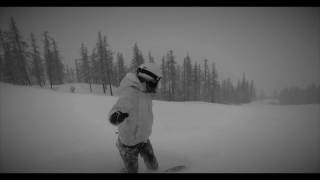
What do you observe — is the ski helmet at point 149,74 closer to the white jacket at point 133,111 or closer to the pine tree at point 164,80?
the white jacket at point 133,111

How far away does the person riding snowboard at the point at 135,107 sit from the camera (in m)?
3.25

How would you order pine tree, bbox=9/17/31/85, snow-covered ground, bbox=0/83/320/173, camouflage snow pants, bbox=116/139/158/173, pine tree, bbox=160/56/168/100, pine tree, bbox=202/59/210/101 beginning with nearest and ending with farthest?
camouflage snow pants, bbox=116/139/158/173 → snow-covered ground, bbox=0/83/320/173 → pine tree, bbox=9/17/31/85 → pine tree, bbox=160/56/168/100 → pine tree, bbox=202/59/210/101

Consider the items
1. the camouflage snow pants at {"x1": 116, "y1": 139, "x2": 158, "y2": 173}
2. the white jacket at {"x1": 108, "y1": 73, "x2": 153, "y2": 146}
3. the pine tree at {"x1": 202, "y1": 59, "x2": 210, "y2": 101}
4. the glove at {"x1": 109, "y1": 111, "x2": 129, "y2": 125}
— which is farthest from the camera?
the pine tree at {"x1": 202, "y1": 59, "x2": 210, "y2": 101}

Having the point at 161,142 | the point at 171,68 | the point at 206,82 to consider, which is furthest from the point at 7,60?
the point at 206,82

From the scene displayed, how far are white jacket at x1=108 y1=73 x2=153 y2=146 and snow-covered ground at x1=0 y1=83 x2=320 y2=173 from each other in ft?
3.66

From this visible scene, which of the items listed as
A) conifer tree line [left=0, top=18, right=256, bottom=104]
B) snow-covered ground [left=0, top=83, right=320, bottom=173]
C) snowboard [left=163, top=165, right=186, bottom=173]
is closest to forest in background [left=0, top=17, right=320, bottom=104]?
conifer tree line [left=0, top=18, right=256, bottom=104]

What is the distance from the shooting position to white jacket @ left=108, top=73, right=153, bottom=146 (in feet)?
10.6

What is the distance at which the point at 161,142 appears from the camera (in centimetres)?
568

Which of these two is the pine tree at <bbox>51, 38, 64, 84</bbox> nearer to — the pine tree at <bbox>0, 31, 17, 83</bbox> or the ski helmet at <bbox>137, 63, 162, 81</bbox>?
the pine tree at <bbox>0, 31, 17, 83</bbox>

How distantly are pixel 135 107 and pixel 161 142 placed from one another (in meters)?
2.84

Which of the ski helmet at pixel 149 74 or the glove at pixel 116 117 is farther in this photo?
the ski helmet at pixel 149 74

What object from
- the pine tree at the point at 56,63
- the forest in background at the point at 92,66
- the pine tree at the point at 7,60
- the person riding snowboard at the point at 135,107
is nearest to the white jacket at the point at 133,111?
the person riding snowboard at the point at 135,107
